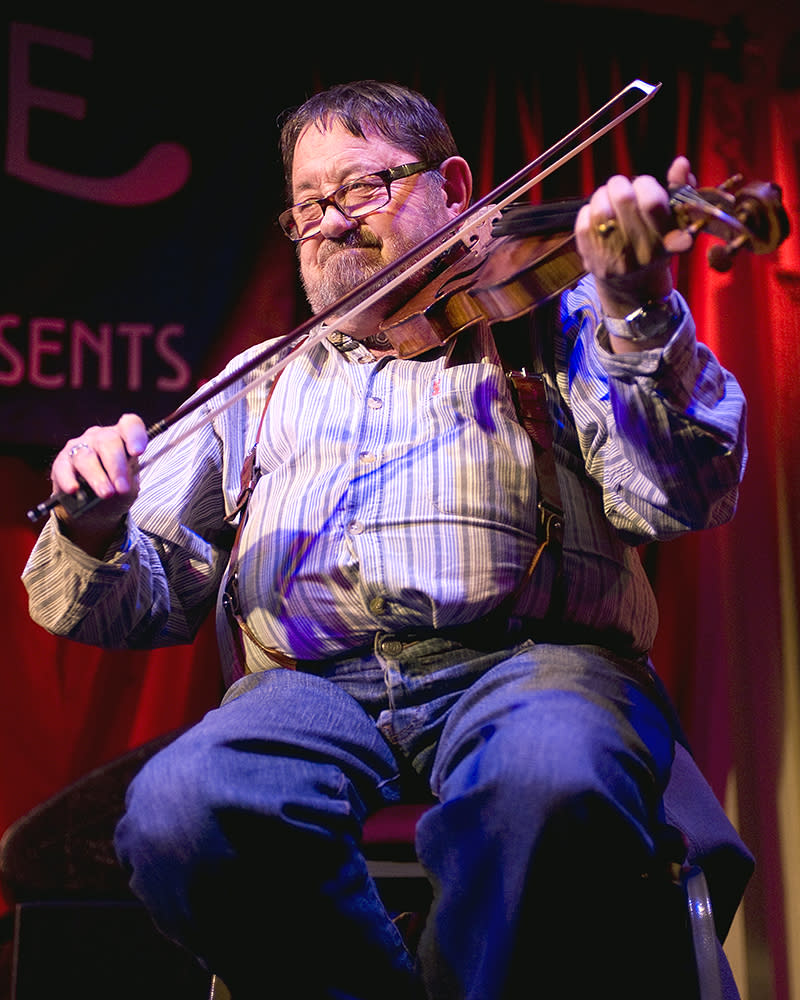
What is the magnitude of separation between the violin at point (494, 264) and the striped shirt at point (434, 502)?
6cm

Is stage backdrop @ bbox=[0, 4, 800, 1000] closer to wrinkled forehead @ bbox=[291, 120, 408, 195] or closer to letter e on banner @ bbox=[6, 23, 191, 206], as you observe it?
letter e on banner @ bbox=[6, 23, 191, 206]

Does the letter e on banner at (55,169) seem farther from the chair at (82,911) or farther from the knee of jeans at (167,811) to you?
the knee of jeans at (167,811)

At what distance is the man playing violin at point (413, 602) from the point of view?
0.95 meters

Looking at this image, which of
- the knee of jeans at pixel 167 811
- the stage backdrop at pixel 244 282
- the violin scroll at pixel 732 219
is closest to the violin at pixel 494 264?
the violin scroll at pixel 732 219

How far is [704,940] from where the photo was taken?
1.02 metres

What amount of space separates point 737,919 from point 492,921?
1424mm

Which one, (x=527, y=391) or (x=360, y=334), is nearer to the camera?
(x=527, y=391)

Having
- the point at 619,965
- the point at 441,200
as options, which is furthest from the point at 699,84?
the point at 619,965

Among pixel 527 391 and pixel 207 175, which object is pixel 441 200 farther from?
pixel 207 175

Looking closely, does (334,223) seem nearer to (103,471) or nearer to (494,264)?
(494,264)

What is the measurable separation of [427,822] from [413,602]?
273mm

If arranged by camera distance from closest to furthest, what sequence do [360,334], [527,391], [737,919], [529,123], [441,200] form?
1. [527,391]
2. [360,334]
3. [441,200]
4. [737,919]
5. [529,123]

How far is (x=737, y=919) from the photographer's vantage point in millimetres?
2107

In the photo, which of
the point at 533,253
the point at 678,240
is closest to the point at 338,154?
the point at 533,253
